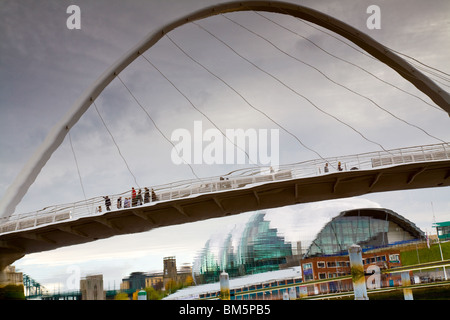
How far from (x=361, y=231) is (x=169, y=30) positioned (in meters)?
29.3

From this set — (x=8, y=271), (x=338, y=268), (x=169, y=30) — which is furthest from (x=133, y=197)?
(x=338, y=268)

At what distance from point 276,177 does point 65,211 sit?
46.1 feet

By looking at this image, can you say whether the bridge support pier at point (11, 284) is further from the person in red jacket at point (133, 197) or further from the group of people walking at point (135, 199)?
the person in red jacket at point (133, 197)

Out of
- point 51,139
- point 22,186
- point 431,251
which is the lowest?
point 431,251

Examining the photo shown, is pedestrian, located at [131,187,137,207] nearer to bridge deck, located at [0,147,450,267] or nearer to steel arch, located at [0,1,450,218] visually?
bridge deck, located at [0,147,450,267]

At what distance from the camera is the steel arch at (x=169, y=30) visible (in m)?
35.2

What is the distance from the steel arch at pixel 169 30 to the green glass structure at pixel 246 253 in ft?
58.6

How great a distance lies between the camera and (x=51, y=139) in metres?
36.9

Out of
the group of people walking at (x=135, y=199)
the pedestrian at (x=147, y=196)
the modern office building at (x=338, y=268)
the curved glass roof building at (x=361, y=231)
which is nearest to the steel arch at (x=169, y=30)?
the group of people walking at (x=135, y=199)

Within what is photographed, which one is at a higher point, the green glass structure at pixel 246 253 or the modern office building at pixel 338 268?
the green glass structure at pixel 246 253

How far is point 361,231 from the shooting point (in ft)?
155

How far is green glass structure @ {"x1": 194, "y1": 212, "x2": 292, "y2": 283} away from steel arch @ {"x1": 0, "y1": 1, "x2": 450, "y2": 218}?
1786 cm
